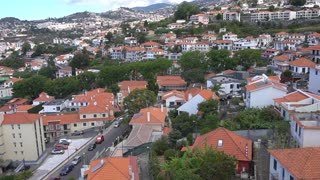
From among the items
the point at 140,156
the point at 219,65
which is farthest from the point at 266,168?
the point at 219,65

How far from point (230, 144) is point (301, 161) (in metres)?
5.29

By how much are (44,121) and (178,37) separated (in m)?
47.4

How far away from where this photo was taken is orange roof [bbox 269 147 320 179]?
12423 millimetres

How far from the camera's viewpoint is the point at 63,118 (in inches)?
1474

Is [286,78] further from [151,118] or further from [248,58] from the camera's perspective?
[248,58]

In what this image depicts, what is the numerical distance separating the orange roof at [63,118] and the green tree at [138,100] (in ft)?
21.2

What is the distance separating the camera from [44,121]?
3709 cm

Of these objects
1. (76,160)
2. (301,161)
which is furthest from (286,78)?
(301,161)

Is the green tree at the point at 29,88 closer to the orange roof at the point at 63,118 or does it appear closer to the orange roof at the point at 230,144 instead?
the orange roof at the point at 63,118

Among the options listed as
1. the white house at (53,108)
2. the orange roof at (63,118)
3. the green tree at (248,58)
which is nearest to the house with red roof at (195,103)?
the orange roof at (63,118)

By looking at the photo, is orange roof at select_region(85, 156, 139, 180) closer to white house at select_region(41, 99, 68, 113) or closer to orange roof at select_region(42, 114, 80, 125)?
orange roof at select_region(42, 114, 80, 125)

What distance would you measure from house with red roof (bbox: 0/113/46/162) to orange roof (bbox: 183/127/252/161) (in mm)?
17743

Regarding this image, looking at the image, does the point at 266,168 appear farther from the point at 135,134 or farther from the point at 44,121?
the point at 44,121

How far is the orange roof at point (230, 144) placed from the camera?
1755 cm
